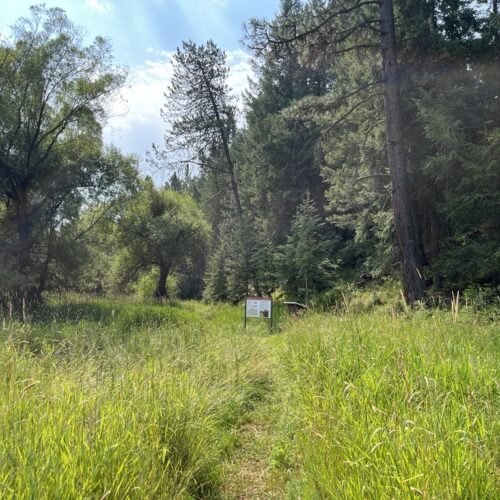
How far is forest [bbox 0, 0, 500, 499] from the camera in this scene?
6.56ft

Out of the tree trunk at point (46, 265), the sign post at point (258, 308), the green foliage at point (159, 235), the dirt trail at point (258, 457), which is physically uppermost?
the green foliage at point (159, 235)

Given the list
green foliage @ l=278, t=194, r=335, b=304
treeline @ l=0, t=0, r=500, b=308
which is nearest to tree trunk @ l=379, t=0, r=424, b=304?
treeline @ l=0, t=0, r=500, b=308

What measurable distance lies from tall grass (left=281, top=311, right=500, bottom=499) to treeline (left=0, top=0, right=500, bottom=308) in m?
2.43

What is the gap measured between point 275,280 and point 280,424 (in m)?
13.0

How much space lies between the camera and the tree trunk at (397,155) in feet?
29.1

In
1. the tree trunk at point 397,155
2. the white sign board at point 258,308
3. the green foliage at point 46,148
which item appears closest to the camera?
the tree trunk at point 397,155

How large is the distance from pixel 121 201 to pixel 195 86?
8.98m

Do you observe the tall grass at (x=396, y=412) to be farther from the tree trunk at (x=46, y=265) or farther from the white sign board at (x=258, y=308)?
the tree trunk at (x=46, y=265)

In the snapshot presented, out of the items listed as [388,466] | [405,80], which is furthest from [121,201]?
[388,466]

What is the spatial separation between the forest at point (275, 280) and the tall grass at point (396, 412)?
0.02 meters

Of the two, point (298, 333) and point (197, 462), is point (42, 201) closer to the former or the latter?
point (298, 333)

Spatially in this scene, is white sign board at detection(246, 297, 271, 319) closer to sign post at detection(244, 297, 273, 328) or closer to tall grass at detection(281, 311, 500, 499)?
sign post at detection(244, 297, 273, 328)

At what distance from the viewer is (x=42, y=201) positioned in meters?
13.8

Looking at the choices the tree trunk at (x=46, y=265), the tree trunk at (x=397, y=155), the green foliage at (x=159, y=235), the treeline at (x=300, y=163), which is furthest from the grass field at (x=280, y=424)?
the green foliage at (x=159, y=235)
